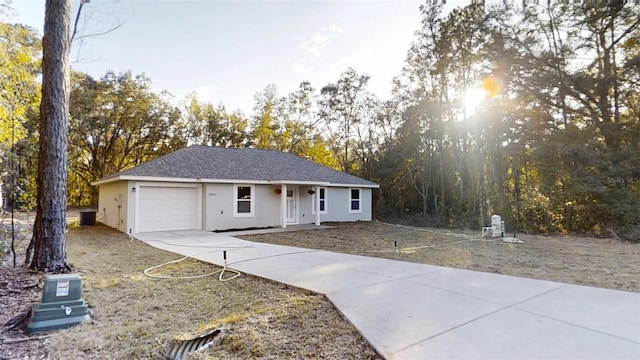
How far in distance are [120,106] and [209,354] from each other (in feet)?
84.7

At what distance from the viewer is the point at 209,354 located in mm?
2982

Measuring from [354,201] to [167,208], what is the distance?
961 centimetres

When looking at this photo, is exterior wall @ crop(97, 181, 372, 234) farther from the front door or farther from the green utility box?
the green utility box

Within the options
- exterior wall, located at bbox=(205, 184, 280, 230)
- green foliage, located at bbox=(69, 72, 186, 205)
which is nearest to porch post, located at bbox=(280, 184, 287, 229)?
exterior wall, located at bbox=(205, 184, 280, 230)

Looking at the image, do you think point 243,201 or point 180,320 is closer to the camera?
point 180,320

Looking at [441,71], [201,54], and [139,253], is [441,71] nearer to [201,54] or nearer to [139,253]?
[201,54]

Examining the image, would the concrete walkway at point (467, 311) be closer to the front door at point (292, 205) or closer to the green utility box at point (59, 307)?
the green utility box at point (59, 307)

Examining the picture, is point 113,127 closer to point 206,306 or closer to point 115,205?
point 115,205

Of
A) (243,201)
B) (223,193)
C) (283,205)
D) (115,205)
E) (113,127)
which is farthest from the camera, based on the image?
(113,127)

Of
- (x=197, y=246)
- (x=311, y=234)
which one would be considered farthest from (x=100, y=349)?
(x=311, y=234)

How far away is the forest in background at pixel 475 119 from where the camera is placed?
43.4 feet

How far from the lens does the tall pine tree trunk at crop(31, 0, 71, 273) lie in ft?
18.5

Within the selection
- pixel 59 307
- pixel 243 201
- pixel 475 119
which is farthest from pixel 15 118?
pixel 475 119

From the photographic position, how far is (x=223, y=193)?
539 inches
